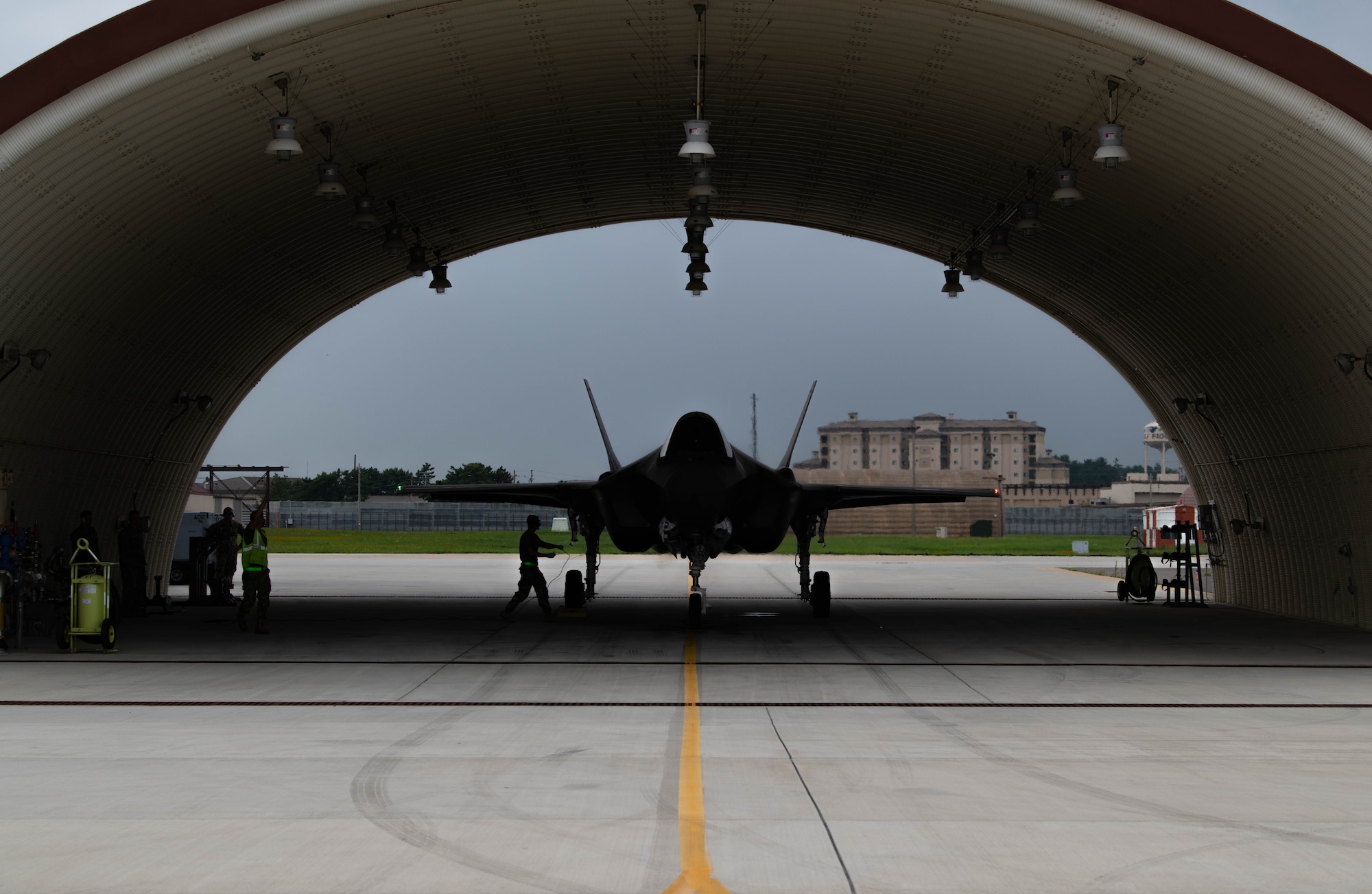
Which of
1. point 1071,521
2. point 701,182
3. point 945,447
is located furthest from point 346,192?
point 945,447

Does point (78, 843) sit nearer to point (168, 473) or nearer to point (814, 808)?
point (814, 808)

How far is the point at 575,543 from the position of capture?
57.4m

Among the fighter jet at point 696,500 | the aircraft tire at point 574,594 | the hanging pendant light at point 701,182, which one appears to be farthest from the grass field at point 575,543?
the hanging pendant light at point 701,182

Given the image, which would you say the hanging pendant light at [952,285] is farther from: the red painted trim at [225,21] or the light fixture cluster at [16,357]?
the light fixture cluster at [16,357]

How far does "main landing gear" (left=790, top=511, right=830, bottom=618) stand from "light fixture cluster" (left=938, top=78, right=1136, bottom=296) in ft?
13.9

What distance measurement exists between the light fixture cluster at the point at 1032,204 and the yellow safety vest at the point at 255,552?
9997 millimetres

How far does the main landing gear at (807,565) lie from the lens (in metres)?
17.9

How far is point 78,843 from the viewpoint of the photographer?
16.6 feet

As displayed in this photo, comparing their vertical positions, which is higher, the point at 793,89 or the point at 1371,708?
the point at 793,89

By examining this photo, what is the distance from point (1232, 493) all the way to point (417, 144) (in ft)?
44.9

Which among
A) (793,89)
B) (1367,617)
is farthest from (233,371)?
(1367,617)

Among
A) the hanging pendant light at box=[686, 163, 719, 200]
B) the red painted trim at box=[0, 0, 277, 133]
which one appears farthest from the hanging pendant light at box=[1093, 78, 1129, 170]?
the red painted trim at box=[0, 0, 277, 133]

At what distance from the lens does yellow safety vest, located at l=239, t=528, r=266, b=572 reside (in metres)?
14.3

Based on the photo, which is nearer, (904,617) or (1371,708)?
(1371,708)
